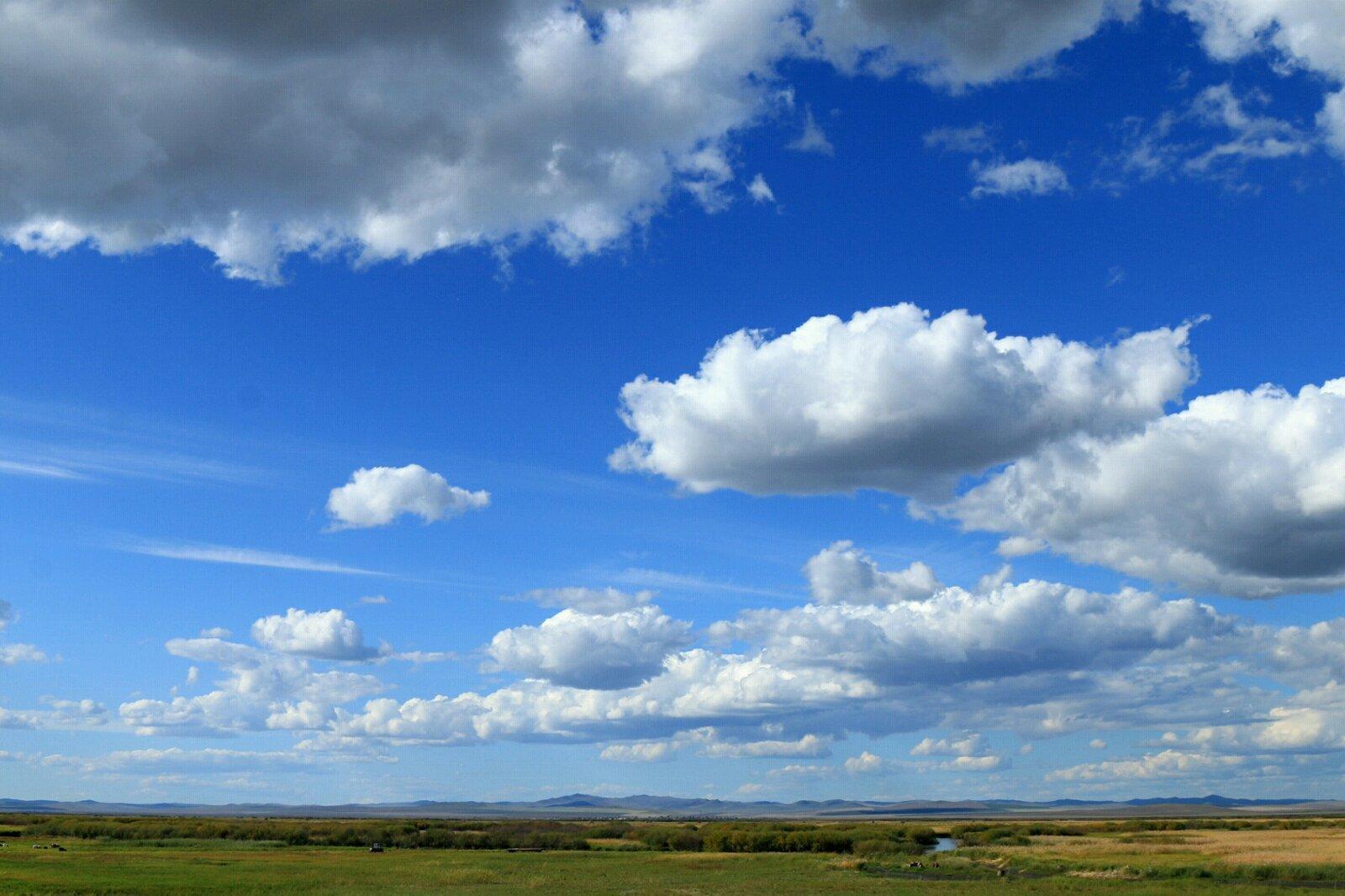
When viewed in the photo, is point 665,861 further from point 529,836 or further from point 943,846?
point 943,846

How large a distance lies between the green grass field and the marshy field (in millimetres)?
235

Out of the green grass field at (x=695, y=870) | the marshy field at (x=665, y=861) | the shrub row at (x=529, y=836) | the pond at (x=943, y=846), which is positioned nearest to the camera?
the green grass field at (x=695, y=870)

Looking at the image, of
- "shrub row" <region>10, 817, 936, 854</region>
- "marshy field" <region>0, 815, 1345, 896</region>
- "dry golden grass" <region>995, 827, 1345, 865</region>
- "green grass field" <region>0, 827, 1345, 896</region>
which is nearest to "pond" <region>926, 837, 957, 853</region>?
"marshy field" <region>0, 815, 1345, 896</region>

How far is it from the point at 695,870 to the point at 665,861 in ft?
46.5

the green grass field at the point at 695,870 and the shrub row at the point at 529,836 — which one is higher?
the green grass field at the point at 695,870

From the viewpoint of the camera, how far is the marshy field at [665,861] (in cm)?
7844

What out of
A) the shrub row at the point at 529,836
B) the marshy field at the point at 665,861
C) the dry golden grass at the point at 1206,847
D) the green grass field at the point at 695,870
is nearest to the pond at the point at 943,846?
the marshy field at the point at 665,861

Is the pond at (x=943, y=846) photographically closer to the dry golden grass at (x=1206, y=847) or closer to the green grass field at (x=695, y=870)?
the green grass field at (x=695, y=870)

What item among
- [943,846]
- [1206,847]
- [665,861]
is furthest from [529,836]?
[1206,847]

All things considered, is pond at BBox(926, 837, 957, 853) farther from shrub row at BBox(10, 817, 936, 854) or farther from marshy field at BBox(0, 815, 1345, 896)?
shrub row at BBox(10, 817, 936, 854)

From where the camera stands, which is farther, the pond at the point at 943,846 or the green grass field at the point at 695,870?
the pond at the point at 943,846

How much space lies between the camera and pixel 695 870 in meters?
95.1

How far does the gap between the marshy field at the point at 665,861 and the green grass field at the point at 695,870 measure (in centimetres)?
24

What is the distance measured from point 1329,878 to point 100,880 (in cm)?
8644
